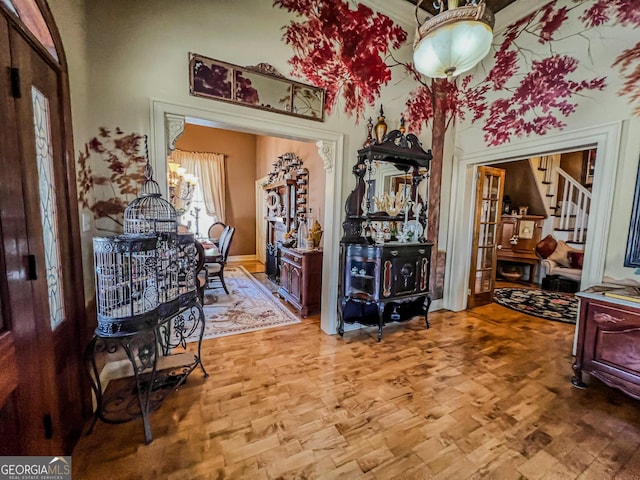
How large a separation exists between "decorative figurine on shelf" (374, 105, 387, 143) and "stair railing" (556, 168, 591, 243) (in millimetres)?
4811

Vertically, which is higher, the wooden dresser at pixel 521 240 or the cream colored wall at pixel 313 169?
the cream colored wall at pixel 313 169

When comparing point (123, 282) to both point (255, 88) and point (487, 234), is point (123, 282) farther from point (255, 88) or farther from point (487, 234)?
point (487, 234)

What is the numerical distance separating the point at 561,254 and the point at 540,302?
61.5 inches

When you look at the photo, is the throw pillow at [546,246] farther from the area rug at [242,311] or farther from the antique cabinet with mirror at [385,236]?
the area rug at [242,311]

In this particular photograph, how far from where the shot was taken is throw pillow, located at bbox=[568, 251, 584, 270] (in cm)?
500

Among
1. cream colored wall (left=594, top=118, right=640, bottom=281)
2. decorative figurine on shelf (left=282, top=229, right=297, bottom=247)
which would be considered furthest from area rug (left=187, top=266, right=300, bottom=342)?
cream colored wall (left=594, top=118, right=640, bottom=281)

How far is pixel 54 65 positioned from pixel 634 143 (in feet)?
14.3

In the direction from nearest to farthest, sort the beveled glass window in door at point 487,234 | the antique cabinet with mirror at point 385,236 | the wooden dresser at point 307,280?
1. the antique cabinet with mirror at point 385,236
2. the wooden dresser at point 307,280
3. the beveled glass window in door at point 487,234

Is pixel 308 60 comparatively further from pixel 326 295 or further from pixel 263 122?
pixel 326 295

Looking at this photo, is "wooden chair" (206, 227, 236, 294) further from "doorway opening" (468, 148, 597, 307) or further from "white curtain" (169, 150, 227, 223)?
"doorway opening" (468, 148, 597, 307)

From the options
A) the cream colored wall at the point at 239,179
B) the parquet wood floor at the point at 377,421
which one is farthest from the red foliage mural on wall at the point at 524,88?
the cream colored wall at the point at 239,179

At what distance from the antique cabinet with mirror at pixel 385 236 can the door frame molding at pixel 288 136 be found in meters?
0.13

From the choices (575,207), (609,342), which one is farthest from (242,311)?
(575,207)

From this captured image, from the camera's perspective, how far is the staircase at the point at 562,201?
523 cm
